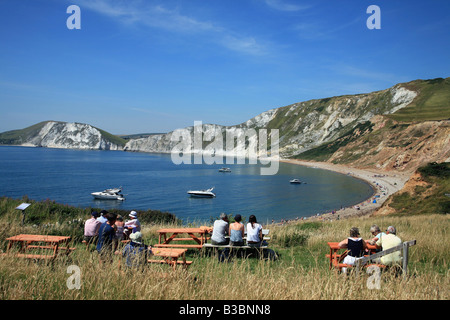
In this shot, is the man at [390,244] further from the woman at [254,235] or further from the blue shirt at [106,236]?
the blue shirt at [106,236]

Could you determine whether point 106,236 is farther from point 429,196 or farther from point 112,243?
point 429,196

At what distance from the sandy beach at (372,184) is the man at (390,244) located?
26341 millimetres

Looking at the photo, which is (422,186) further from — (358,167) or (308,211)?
(358,167)

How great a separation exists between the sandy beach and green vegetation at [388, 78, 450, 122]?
23648mm

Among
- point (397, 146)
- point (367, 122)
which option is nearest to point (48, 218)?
point (397, 146)

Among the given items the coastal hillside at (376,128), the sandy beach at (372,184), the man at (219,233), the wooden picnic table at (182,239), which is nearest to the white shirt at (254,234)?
the man at (219,233)

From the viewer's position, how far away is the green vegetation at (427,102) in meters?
94.1

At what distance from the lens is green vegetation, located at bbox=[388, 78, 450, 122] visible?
309 feet

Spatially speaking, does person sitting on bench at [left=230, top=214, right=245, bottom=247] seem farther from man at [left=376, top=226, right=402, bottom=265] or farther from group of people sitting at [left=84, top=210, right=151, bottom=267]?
man at [left=376, top=226, right=402, bottom=265]

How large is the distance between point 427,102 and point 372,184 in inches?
2512

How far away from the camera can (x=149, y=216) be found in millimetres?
21922
